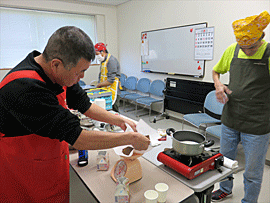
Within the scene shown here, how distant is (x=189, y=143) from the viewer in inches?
43.7

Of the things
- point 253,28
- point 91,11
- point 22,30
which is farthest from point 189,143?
point 91,11

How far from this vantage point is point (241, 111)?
59.8 inches

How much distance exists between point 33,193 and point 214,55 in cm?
314

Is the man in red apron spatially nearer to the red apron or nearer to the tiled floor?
the red apron

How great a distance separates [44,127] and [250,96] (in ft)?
4.85

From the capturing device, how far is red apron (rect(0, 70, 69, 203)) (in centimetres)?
86

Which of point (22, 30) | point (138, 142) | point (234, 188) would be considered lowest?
point (234, 188)

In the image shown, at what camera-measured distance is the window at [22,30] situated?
13.9 feet

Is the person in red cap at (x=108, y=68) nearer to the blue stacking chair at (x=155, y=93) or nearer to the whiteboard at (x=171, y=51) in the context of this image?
the blue stacking chair at (x=155, y=93)

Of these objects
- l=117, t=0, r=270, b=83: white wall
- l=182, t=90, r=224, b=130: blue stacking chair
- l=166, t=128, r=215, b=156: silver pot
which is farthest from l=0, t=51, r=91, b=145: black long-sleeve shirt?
l=117, t=0, r=270, b=83: white wall

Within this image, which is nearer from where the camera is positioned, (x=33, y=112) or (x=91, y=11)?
(x=33, y=112)

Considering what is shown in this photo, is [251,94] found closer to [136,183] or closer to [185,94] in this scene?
[136,183]

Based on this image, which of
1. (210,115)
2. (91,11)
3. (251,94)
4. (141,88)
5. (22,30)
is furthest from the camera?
(91,11)

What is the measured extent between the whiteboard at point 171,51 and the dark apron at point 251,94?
190 centimetres
